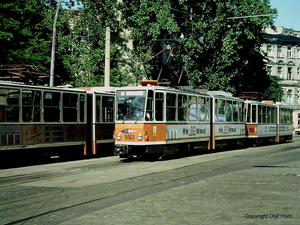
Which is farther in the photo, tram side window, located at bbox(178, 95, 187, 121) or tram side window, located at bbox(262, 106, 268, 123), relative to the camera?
tram side window, located at bbox(262, 106, 268, 123)

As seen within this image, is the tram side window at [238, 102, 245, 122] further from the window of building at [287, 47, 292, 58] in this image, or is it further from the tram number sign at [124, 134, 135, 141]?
the window of building at [287, 47, 292, 58]

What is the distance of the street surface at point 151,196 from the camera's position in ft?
25.6

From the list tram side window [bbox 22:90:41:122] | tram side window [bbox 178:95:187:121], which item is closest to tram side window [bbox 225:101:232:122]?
tram side window [bbox 178:95:187:121]

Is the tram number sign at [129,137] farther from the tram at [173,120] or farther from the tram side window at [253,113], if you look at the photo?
the tram side window at [253,113]

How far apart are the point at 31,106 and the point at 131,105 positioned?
3693 millimetres

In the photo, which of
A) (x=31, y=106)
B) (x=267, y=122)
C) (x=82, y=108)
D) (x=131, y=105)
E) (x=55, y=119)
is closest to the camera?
(x=31, y=106)

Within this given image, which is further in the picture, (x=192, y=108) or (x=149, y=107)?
(x=192, y=108)

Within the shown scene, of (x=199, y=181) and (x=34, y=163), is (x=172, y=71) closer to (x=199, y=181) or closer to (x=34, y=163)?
(x=34, y=163)

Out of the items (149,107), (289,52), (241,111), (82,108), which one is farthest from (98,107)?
(289,52)

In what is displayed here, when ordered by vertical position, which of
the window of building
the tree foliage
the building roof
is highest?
the building roof

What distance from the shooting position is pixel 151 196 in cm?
1001

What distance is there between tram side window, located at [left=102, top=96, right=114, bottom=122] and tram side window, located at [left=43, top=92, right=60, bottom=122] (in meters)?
3.19

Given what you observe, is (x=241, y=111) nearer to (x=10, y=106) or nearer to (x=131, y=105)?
(x=131, y=105)

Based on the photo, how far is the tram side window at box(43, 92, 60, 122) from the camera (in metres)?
18.8
